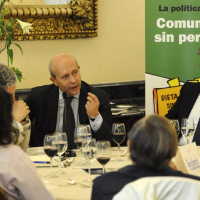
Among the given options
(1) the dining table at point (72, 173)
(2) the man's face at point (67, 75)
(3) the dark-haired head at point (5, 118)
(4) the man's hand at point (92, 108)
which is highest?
(2) the man's face at point (67, 75)

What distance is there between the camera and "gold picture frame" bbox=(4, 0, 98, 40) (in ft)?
13.8

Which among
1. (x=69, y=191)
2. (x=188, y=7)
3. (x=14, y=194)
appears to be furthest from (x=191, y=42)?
(x=14, y=194)

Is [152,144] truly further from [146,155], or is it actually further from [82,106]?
[82,106]

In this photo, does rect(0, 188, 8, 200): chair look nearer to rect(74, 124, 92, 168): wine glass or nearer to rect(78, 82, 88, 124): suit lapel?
rect(74, 124, 92, 168): wine glass

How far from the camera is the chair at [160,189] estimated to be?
114 cm

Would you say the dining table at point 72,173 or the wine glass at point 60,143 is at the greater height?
the wine glass at point 60,143

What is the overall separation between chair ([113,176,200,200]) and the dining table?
1.56 feet

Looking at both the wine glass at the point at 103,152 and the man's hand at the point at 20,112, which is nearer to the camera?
the wine glass at the point at 103,152

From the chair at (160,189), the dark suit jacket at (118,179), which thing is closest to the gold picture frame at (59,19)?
the dark suit jacket at (118,179)

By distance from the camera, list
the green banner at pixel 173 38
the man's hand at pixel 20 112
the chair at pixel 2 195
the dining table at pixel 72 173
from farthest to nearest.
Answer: the green banner at pixel 173 38 → the man's hand at pixel 20 112 → the dining table at pixel 72 173 → the chair at pixel 2 195

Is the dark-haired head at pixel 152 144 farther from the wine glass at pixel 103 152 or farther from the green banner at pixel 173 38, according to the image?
the green banner at pixel 173 38

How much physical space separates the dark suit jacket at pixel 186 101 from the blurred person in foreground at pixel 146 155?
2.08 meters

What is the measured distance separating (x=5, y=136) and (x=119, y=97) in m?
3.23

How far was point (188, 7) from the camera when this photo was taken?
4078 millimetres
